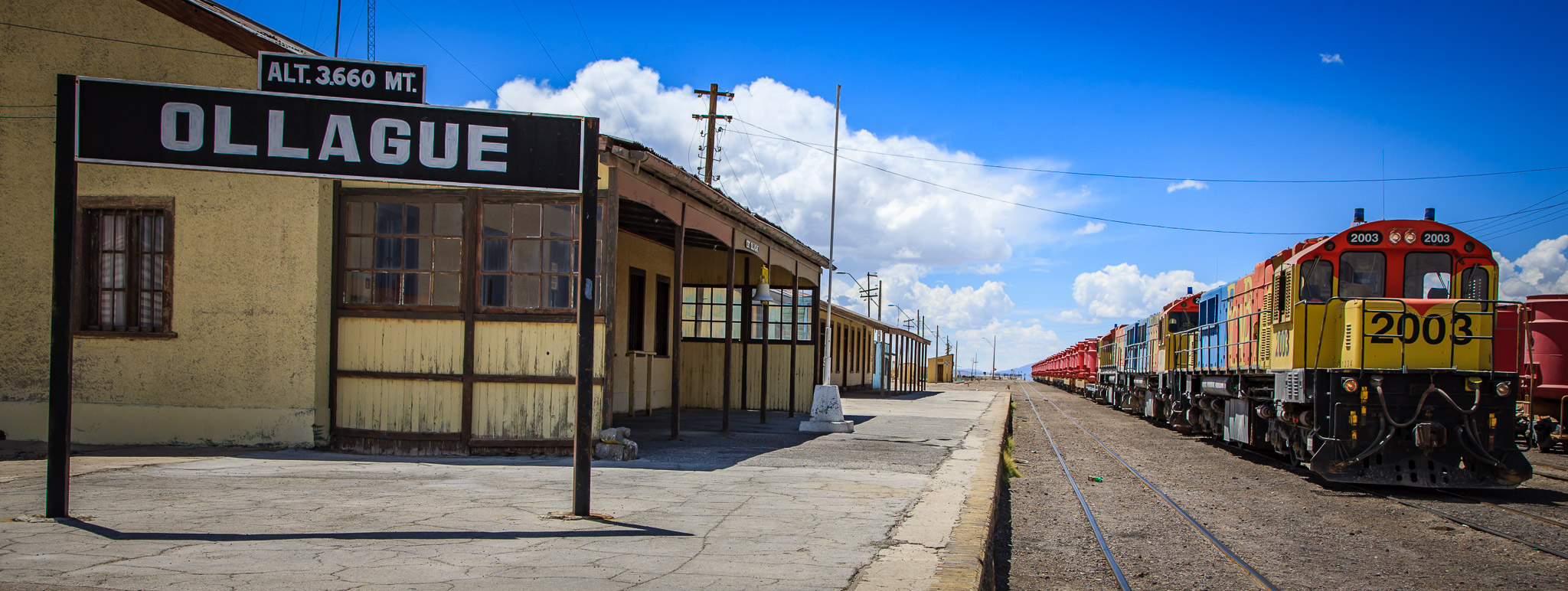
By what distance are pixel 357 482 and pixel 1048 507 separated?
20.0 feet

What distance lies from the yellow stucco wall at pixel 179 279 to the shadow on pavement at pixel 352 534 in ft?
14.6

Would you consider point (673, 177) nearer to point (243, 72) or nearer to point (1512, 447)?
point (243, 72)

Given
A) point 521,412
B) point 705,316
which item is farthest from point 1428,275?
point 705,316

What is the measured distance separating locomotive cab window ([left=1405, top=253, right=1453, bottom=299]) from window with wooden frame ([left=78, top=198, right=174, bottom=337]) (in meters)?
13.8

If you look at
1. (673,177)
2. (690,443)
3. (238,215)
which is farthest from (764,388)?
(238,215)

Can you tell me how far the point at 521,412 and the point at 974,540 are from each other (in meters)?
5.70

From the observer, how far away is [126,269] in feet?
33.1

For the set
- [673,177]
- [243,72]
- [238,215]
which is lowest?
[238,215]

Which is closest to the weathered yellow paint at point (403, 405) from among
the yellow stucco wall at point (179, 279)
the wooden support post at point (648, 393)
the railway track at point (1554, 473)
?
the yellow stucco wall at point (179, 279)

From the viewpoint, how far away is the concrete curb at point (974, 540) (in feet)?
15.3

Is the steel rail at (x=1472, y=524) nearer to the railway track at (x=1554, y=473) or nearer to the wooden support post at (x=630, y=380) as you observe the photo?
the railway track at (x=1554, y=473)

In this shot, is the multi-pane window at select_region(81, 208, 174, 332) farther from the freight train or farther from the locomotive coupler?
the locomotive coupler

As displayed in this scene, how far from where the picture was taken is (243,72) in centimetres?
1002

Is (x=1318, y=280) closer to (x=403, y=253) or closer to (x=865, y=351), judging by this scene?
(x=403, y=253)
